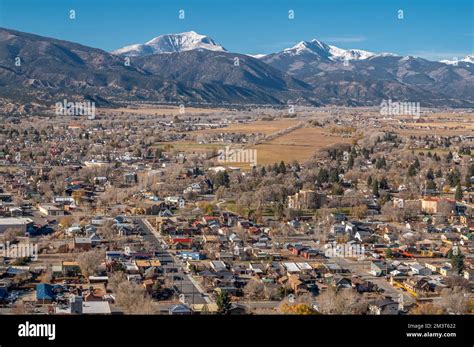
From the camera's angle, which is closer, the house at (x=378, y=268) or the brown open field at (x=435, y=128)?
the house at (x=378, y=268)

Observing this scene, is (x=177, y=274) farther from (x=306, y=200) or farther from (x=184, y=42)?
(x=184, y=42)

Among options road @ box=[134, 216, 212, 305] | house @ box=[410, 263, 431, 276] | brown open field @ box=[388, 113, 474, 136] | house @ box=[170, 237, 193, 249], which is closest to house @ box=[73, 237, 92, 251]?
road @ box=[134, 216, 212, 305]

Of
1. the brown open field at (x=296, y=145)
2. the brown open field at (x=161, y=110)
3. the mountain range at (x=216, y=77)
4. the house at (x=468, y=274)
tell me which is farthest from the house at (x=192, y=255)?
the mountain range at (x=216, y=77)

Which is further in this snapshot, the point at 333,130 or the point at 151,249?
the point at 333,130

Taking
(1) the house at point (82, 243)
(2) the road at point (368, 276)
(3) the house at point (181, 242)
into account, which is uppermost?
(1) the house at point (82, 243)

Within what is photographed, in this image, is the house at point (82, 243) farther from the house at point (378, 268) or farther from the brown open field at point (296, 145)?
the brown open field at point (296, 145)

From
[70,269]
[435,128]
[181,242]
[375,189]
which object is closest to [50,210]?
[181,242]
